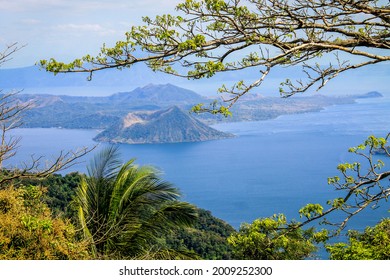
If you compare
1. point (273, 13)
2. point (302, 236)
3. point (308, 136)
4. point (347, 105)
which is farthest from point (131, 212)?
point (347, 105)

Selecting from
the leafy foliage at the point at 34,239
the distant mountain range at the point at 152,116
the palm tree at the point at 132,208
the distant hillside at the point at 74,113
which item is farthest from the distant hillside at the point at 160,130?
the leafy foliage at the point at 34,239

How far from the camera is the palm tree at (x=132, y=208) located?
163 inches

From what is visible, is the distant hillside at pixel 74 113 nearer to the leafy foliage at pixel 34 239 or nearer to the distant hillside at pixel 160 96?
the distant hillside at pixel 160 96

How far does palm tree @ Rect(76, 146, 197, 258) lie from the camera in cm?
413

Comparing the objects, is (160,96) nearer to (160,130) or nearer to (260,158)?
(160,130)

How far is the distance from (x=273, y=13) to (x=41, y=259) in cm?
217

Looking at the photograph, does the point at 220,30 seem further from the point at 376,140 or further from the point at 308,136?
the point at 308,136

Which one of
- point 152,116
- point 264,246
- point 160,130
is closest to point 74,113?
point 152,116

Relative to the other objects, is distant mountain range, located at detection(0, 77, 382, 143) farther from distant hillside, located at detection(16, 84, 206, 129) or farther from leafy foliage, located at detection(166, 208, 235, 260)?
leafy foliage, located at detection(166, 208, 235, 260)

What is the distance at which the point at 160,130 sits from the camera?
77.1 metres

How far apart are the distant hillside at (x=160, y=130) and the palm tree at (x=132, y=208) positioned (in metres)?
65.4

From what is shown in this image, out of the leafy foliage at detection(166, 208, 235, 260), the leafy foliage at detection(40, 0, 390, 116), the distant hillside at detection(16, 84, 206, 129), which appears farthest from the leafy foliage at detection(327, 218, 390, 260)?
the distant hillside at detection(16, 84, 206, 129)

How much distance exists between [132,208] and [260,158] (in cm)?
5085

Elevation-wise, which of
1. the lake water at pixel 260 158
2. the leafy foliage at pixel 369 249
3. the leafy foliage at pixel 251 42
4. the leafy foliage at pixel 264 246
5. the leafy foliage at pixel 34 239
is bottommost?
the lake water at pixel 260 158
